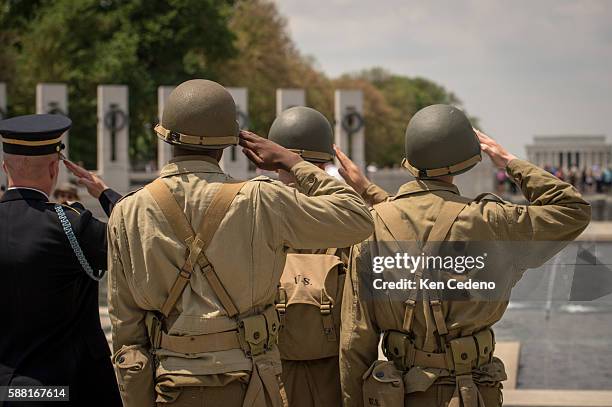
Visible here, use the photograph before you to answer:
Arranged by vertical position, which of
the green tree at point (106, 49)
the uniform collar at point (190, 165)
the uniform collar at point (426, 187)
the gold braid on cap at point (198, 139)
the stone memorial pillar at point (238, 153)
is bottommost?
the stone memorial pillar at point (238, 153)

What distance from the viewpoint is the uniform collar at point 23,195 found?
3789mm

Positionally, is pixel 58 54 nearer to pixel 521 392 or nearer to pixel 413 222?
pixel 521 392

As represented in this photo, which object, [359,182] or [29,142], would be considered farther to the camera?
[359,182]

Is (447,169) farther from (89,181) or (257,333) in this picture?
(89,181)

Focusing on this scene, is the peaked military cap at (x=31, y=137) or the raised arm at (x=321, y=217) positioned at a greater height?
the peaked military cap at (x=31, y=137)

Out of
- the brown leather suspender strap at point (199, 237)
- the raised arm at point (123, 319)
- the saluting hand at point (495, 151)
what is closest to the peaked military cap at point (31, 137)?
the raised arm at point (123, 319)

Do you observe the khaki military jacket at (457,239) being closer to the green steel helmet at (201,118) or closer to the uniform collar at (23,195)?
the green steel helmet at (201,118)

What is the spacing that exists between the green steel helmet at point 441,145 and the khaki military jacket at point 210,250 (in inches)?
18.2

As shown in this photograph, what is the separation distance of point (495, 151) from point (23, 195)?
66.9 inches

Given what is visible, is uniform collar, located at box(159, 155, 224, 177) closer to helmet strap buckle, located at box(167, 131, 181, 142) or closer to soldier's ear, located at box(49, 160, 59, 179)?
helmet strap buckle, located at box(167, 131, 181, 142)

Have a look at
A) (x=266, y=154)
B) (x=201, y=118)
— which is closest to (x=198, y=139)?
(x=201, y=118)

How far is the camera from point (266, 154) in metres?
3.69

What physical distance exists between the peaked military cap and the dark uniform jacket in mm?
152

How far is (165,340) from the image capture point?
3471 mm
